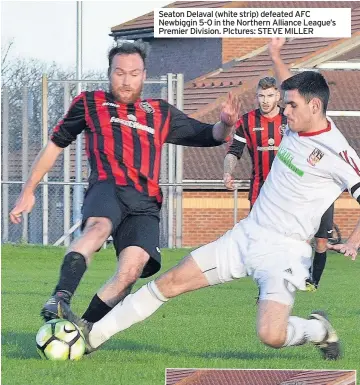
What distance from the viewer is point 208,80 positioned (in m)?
31.4

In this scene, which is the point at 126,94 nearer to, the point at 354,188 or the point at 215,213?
the point at 354,188

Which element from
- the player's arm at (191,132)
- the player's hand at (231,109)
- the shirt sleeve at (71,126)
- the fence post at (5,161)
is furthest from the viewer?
the fence post at (5,161)

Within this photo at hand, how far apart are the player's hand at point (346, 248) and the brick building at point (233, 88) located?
15001mm

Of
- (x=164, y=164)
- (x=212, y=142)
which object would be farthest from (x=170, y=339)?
(x=164, y=164)

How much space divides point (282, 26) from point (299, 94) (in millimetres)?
16311

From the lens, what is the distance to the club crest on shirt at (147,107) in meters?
8.59

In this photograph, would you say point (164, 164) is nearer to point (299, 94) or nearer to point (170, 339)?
point (170, 339)

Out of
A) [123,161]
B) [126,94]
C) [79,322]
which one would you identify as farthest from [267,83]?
[79,322]

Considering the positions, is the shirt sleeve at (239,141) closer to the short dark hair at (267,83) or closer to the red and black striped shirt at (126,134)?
the short dark hair at (267,83)

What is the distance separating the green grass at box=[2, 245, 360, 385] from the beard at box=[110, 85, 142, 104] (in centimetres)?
174

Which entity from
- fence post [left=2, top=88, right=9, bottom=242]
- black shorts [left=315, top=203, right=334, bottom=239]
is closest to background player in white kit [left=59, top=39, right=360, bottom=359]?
black shorts [left=315, top=203, right=334, bottom=239]

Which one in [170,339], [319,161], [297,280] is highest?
[319,161]

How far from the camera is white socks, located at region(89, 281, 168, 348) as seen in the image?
7.53 m

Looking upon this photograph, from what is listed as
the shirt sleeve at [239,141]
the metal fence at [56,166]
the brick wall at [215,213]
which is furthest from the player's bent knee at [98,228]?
the brick wall at [215,213]
